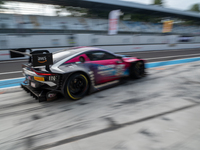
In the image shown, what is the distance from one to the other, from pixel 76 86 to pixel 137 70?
244 centimetres

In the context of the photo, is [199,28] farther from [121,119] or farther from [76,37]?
[121,119]

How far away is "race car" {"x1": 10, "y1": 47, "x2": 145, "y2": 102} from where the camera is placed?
327 centimetres

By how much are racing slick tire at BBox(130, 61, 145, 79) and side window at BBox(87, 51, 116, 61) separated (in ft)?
2.81

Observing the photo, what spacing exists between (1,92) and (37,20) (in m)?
16.6

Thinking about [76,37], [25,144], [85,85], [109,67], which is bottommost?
[25,144]

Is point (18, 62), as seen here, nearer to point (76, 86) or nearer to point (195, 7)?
point (76, 86)

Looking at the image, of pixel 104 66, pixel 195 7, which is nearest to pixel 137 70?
pixel 104 66

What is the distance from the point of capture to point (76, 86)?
360cm

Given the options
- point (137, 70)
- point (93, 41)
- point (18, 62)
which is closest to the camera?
point (137, 70)

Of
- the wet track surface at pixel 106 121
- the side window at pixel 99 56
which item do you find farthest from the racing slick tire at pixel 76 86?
the side window at pixel 99 56

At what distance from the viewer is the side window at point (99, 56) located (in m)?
4.02

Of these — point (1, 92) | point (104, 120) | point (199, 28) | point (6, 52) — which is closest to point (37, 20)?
point (6, 52)

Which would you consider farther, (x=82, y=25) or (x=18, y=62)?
(x=82, y=25)

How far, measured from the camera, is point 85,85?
12.3 feet
